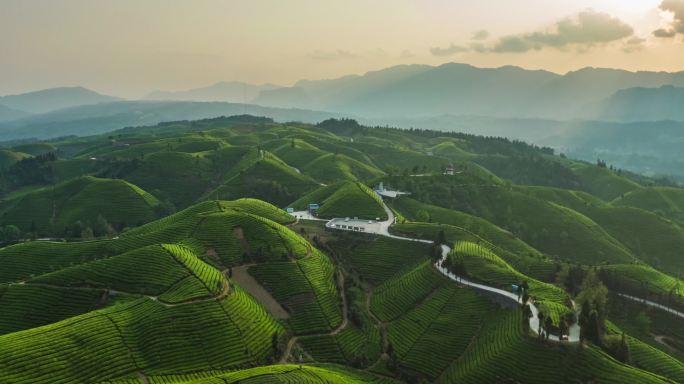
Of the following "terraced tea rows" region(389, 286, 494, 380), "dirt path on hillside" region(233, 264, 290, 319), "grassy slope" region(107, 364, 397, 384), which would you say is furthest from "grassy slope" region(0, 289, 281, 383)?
"terraced tea rows" region(389, 286, 494, 380)

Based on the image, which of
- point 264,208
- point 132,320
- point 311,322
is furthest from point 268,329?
point 264,208

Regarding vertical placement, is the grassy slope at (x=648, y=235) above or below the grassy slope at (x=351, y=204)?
below

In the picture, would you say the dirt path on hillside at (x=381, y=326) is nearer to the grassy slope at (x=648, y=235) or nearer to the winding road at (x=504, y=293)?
the winding road at (x=504, y=293)

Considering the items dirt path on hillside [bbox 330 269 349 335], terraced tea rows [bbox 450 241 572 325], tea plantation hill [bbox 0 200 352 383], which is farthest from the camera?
dirt path on hillside [bbox 330 269 349 335]

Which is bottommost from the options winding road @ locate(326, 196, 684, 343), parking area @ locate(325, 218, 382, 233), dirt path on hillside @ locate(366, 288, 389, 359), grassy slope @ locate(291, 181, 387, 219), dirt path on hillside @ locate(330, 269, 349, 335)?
dirt path on hillside @ locate(366, 288, 389, 359)

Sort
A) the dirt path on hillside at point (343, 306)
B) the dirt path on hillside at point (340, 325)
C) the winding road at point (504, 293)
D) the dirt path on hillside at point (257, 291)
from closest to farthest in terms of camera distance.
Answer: the winding road at point (504, 293) < the dirt path on hillside at point (340, 325) < the dirt path on hillside at point (343, 306) < the dirt path on hillside at point (257, 291)

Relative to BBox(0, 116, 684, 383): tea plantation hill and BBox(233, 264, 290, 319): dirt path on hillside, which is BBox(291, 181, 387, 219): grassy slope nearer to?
BBox(0, 116, 684, 383): tea plantation hill

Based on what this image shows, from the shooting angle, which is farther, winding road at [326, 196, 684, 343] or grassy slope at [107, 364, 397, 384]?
winding road at [326, 196, 684, 343]

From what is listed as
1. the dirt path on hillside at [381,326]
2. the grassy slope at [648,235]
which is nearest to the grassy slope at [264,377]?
the dirt path on hillside at [381,326]
